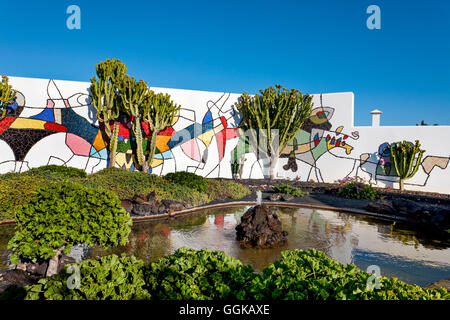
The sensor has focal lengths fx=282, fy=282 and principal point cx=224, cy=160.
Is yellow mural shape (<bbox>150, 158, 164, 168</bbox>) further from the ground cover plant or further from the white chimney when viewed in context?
the white chimney

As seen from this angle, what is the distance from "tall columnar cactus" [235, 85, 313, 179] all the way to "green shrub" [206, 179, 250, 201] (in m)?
3.69

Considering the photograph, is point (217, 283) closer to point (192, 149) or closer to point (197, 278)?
point (197, 278)

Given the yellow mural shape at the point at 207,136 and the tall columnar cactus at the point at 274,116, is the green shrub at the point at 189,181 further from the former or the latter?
the tall columnar cactus at the point at 274,116

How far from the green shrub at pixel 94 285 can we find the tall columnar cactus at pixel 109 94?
427 inches

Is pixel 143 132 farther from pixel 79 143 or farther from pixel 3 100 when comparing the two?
pixel 3 100

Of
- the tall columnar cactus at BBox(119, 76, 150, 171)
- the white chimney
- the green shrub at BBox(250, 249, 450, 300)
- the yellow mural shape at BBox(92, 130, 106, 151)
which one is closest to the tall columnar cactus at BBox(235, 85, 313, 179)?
the white chimney

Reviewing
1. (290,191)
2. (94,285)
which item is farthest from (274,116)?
(94,285)

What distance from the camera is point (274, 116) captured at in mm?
15367

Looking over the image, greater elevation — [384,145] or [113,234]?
[384,145]

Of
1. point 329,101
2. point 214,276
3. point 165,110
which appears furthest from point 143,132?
point 214,276

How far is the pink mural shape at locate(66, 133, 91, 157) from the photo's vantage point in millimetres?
12888

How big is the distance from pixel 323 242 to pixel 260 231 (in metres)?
1.45
